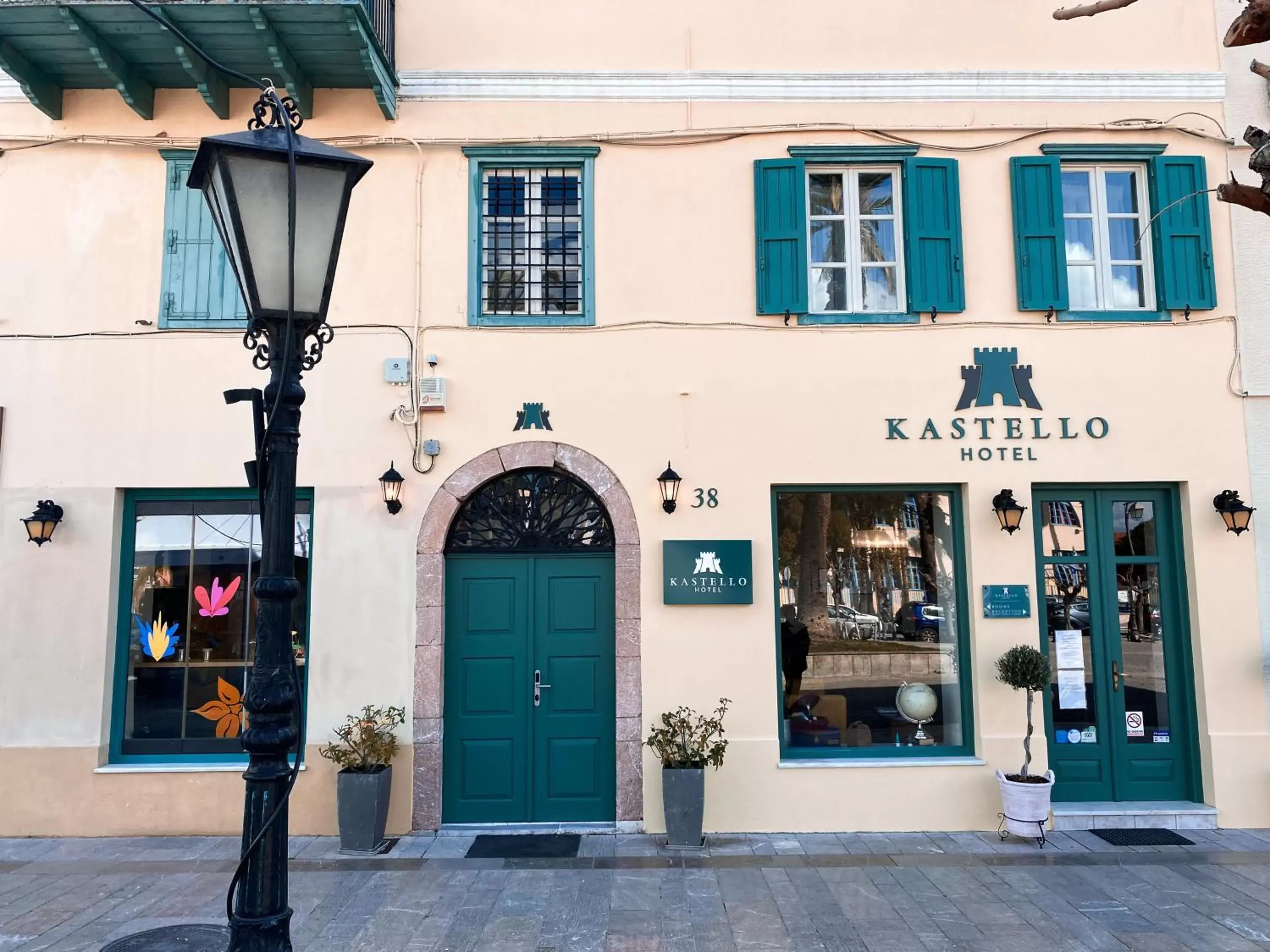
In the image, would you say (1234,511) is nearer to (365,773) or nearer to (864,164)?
(864,164)

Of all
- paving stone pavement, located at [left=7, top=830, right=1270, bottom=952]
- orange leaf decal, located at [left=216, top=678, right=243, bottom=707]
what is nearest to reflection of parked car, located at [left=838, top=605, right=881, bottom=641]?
paving stone pavement, located at [left=7, top=830, right=1270, bottom=952]

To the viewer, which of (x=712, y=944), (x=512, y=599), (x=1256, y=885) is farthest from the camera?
(x=512, y=599)

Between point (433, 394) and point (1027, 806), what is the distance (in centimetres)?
547

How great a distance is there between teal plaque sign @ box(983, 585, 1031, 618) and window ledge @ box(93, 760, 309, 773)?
18.0ft

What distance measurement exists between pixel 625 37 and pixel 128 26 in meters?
3.85

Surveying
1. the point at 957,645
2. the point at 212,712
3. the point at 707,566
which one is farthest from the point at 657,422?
the point at 212,712

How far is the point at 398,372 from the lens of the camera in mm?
7312

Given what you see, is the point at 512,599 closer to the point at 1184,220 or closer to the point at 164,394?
the point at 164,394

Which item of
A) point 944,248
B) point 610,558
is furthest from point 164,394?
point 944,248

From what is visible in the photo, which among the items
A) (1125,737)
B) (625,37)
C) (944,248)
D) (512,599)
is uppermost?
(625,37)

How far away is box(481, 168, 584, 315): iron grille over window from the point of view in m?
7.63

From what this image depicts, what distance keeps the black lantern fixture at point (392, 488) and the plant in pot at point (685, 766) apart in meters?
2.65

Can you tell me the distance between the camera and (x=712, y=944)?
5.03m

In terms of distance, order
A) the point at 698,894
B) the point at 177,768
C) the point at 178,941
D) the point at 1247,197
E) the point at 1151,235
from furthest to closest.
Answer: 1. the point at 1151,235
2. the point at 177,768
3. the point at 698,894
4. the point at 1247,197
5. the point at 178,941
